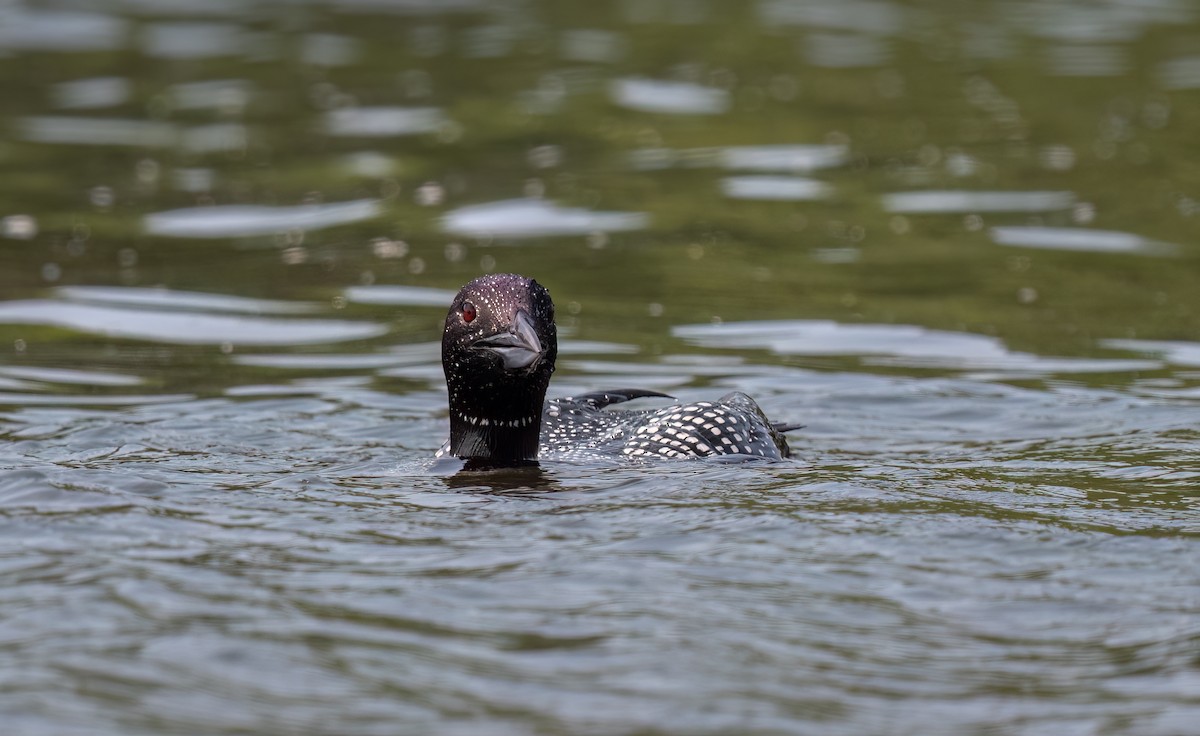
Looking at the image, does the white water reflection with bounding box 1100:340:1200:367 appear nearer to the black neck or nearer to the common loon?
the common loon

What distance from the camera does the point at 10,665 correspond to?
4.52 meters

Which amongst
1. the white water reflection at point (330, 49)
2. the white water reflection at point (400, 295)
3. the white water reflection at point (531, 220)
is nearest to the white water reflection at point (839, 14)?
the white water reflection at point (330, 49)

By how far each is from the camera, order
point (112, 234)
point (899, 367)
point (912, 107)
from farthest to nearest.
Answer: point (912, 107) < point (112, 234) < point (899, 367)

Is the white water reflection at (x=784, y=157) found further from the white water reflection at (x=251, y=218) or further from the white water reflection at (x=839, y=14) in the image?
the white water reflection at (x=839, y=14)

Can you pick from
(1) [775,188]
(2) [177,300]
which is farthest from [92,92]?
(1) [775,188]

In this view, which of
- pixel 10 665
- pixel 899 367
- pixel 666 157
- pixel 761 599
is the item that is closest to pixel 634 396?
pixel 899 367

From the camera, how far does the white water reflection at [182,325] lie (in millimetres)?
10188

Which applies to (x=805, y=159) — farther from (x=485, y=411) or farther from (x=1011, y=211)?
(x=485, y=411)

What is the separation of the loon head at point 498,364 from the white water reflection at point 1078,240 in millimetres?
6011

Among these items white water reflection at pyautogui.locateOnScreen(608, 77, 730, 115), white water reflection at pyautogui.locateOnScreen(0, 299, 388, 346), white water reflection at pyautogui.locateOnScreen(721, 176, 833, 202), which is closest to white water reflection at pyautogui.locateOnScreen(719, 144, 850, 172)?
white water reflection at pyautogui.locateOnScreen(721, 176, 833, 202)

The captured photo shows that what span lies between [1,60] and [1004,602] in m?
15.6

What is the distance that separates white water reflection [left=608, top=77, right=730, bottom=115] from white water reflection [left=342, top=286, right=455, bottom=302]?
575 cm

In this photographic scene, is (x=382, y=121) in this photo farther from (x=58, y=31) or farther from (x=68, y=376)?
(x=68, y=376)

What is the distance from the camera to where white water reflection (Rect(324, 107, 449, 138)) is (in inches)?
619
